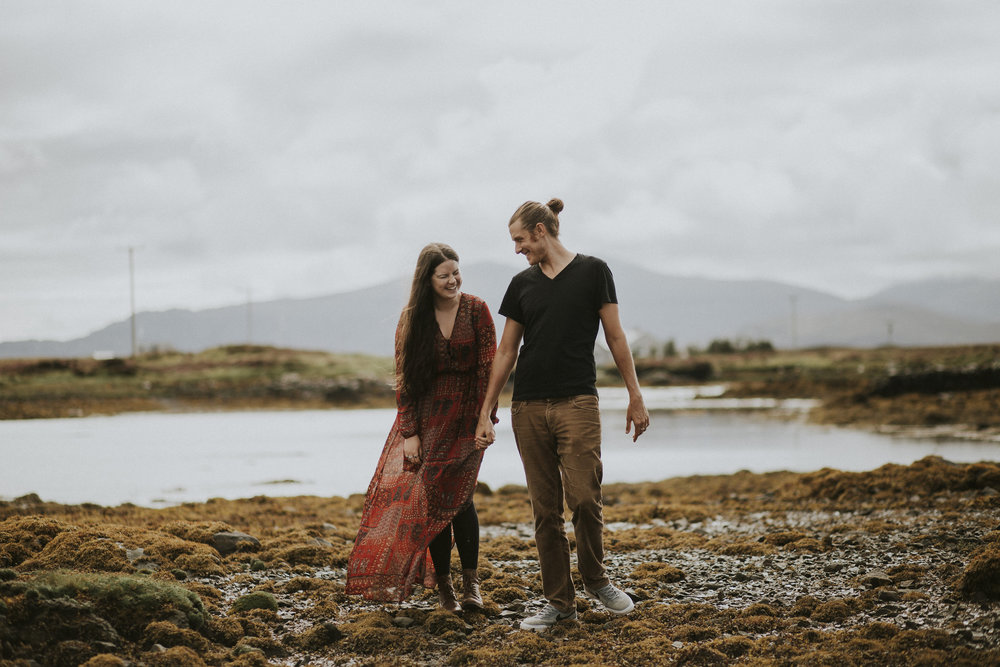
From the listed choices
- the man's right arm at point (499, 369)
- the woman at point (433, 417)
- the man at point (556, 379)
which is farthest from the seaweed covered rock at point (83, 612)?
the man at point (556, 379)

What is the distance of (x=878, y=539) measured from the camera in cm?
778

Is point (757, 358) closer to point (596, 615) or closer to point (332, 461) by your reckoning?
point (332, 461)

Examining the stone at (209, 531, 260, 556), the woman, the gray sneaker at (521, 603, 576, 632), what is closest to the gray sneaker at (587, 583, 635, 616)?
the gray sneaker at (521, 603, 576, 632)

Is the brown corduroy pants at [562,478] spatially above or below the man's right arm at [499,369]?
below

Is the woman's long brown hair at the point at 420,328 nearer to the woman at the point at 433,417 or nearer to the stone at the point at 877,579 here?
the woman at the point at 433,417

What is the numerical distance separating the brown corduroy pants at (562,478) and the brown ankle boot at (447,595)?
0.68 metres

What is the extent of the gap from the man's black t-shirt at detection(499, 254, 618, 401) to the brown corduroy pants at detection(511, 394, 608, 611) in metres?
0.10

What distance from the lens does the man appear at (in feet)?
17.1

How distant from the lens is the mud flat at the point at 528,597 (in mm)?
4859

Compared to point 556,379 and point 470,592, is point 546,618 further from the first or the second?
point 556,379

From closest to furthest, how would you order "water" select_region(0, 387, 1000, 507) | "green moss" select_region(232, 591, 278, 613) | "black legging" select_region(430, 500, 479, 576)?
"black legging" select_region(430, 500, 479, 576) < "green moss" select_region(232, 591, 278, 613) < "water" select_region(0, 387, 1000, 507)

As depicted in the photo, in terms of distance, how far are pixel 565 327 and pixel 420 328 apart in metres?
0.97

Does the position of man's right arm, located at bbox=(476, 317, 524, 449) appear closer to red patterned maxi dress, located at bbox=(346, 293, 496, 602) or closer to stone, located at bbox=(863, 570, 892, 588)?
red patterned maxi dress, located at bbox=(346, 293, 496, 602)

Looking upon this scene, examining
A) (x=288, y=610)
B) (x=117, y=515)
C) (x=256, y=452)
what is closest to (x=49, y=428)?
(x=256, y=452)
